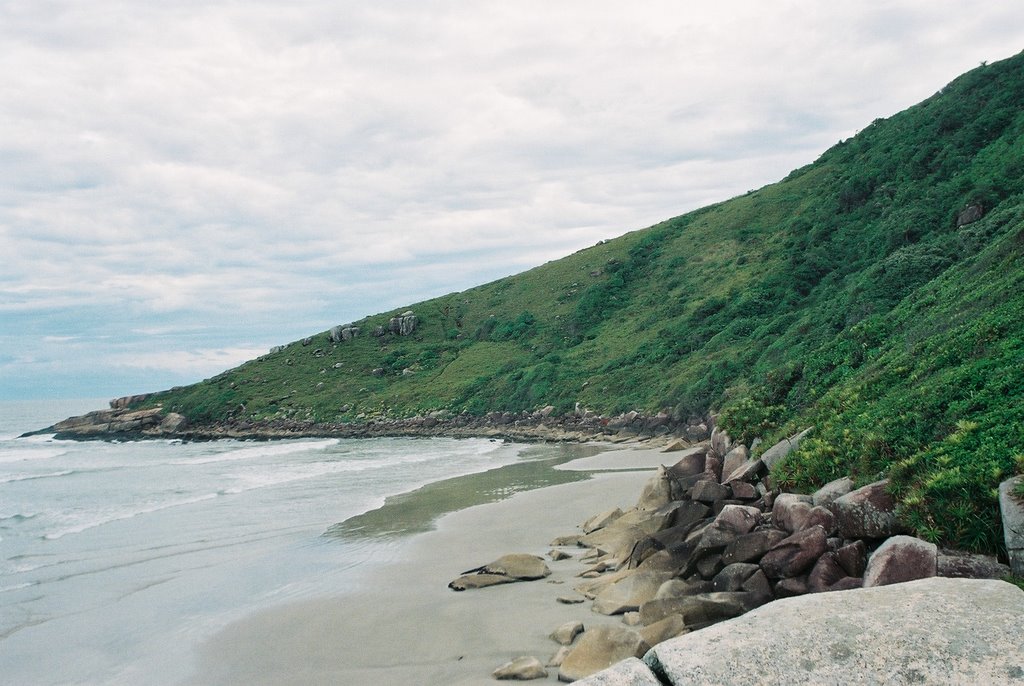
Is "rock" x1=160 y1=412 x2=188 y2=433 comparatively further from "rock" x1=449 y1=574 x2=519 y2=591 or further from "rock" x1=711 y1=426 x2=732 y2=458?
"rock" x1=449 y1=574 x2=519 y2=591

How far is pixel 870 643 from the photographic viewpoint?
17.7 feet

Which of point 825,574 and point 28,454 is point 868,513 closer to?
point 825,574

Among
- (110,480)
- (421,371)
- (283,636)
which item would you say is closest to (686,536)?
(283,636)

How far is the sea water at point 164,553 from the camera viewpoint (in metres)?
12.6

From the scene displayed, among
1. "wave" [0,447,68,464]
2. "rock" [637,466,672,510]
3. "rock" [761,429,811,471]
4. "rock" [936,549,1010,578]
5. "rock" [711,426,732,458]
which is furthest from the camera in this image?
"wave" [0,447,68,464]

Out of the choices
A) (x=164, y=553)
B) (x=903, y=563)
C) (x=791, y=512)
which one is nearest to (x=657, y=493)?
(x=791, y=512)

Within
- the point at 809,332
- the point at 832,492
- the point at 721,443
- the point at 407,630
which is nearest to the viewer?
the point at 832,492

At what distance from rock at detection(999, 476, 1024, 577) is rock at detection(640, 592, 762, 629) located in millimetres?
2933

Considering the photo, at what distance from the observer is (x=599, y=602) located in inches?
442

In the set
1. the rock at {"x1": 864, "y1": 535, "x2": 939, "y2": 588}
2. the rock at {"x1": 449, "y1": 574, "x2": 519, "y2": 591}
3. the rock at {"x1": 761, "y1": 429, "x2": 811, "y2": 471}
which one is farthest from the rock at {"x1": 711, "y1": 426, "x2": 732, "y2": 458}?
the rock at {"x1": 864, "y1": 535, "x2": 939, "y2": 588}

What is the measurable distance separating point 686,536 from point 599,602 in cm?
234

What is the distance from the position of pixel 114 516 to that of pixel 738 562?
84.4ft

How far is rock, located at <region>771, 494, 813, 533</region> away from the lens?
10.5m

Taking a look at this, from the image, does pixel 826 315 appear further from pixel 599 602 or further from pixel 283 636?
pixel 283 636
